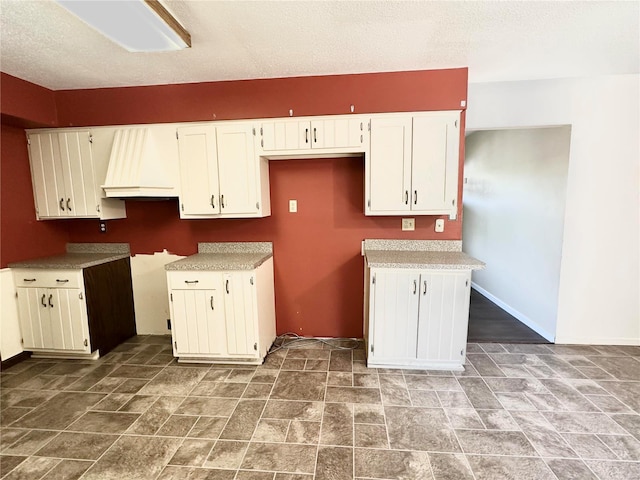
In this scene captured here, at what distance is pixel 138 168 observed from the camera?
2.65 metres

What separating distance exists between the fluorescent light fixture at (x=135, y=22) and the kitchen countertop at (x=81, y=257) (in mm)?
1908

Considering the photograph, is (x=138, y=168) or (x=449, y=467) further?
(x=138, y=168)

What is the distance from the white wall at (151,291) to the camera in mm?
3217

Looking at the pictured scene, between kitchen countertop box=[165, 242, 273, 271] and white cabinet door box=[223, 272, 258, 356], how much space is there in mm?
91

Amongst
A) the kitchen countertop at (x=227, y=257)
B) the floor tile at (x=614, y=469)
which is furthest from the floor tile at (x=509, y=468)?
the kitchen countertop at (x=227, y=257)

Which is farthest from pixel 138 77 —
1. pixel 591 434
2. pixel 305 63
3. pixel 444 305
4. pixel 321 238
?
pixel 591 434

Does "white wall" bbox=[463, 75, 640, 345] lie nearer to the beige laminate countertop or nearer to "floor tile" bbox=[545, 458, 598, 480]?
the beige laminate countertop

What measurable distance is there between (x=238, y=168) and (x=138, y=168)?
892 mm

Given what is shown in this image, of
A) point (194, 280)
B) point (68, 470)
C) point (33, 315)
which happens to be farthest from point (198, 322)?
point (33, 315)

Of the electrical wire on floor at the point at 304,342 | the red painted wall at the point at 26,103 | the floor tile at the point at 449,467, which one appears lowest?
the floor tile at the point at 449,467

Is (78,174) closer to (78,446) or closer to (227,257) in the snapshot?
(227,257)

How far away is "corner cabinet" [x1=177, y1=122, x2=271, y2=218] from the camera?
2674 mm

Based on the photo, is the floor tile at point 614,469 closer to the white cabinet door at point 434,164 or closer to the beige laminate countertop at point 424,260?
the beige laminate countertop at point 424,260

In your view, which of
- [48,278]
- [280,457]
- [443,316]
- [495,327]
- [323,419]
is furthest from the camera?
[495,327]
